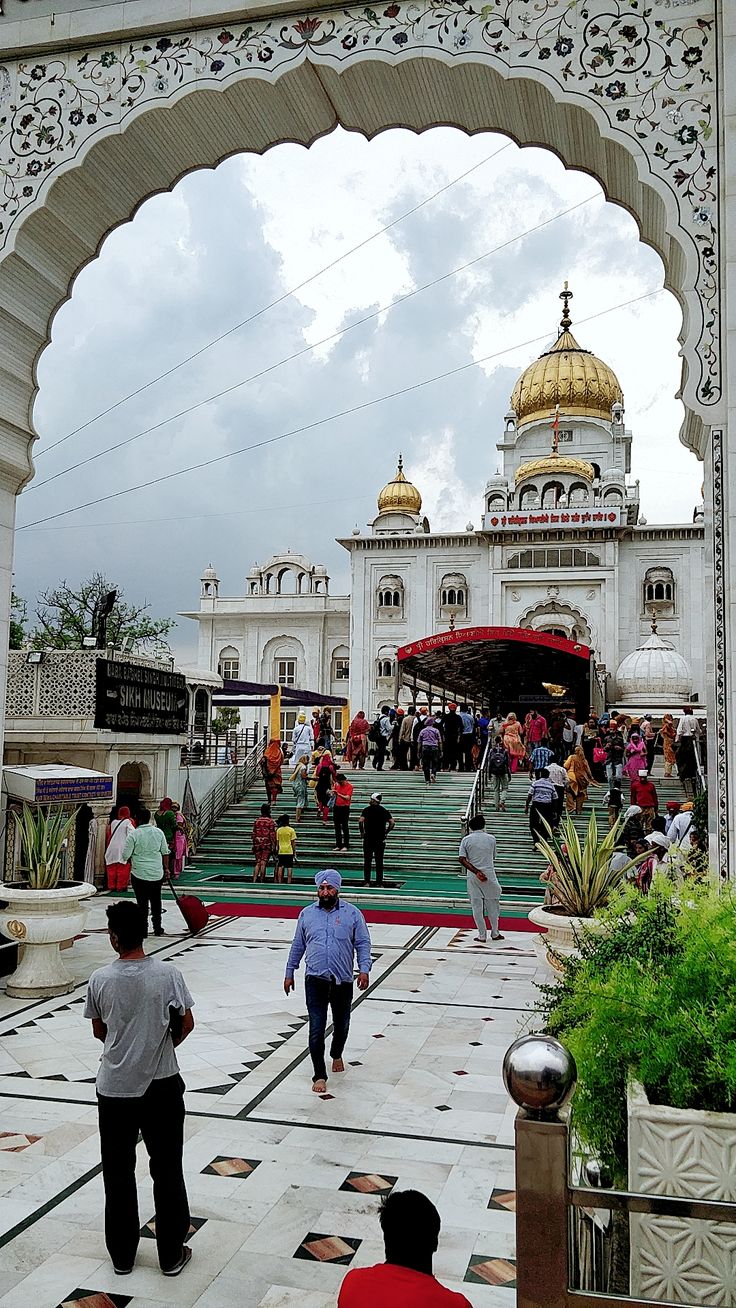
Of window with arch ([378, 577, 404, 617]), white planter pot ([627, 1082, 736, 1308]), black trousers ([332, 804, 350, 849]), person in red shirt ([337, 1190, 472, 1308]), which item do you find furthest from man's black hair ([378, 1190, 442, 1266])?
window with arch ([378, 577, 404, 617])

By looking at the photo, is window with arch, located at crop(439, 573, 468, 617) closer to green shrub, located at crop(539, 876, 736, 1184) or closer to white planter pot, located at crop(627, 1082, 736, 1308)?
green shrub, located at crop(539, 876, 736, 1184)

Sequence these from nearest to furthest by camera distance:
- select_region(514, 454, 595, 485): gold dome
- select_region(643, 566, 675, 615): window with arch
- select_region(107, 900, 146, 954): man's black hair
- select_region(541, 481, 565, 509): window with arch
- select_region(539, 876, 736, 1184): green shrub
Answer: select_region(539, 876, 736, 1184): green shrub → select_region(107, 900, 146, 954): man's black hair → select_region(643, 566, 675, 615): window with arch → select_region(541, 481, 565, 509): window with arch → select_region(514, 454, 595, 485): gold dome

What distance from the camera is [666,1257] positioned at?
184 cm

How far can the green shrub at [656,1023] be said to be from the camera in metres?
1.97

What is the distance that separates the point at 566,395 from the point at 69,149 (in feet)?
98.5

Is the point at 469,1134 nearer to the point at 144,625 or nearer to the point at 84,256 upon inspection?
the point at 84,256

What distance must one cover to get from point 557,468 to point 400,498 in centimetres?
624

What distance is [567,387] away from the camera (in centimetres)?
3381

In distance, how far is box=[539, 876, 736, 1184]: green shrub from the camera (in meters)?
1.97

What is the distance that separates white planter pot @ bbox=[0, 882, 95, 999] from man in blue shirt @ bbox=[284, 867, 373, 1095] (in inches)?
76.0

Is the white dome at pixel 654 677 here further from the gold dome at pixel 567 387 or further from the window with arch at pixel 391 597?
the gold dome at pixel 567 387

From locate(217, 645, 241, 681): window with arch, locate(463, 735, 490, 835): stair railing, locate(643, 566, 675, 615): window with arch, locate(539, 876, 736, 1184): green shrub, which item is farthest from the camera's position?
locate(217, 645, 241, 681): window with arch

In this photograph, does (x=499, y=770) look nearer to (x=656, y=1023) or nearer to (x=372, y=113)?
(x=372, y=113)

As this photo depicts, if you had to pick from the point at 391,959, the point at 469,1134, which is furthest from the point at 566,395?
the point at 469,1134
